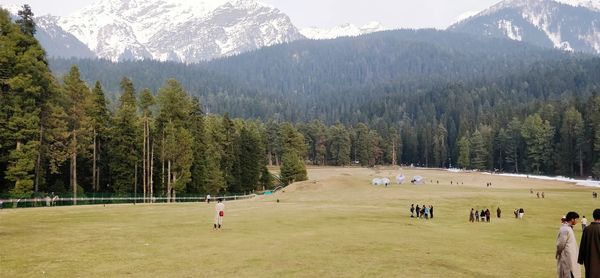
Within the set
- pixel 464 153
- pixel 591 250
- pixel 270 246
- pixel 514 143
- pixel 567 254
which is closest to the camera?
pixel 591 250

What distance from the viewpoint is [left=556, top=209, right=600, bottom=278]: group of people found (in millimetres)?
13477

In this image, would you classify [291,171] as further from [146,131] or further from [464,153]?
[464,153]

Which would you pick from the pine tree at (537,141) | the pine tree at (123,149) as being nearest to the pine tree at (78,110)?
→ the pine tree at (123,149)

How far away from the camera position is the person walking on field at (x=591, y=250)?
13422 mm

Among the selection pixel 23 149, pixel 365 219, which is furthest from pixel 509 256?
pixel 23 149

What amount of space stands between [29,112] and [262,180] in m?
68.6

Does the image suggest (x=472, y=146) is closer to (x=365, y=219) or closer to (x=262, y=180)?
(x=262, y=180)

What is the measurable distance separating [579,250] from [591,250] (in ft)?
1.64

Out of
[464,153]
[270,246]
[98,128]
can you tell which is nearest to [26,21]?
[98,128]

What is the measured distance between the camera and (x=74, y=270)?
722 inches

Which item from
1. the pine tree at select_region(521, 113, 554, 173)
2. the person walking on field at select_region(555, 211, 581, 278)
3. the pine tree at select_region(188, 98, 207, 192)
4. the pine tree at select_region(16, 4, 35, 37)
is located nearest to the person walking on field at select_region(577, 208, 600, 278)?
the person walking on field at select_region(555, 211, 581, 278)

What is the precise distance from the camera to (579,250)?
14.0 m

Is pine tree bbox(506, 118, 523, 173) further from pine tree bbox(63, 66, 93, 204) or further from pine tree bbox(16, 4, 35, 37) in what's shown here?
pine tree bbox(16, 4, 35, 37)

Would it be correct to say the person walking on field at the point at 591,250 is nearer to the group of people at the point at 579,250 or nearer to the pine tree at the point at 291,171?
the group of people at the point at 579,250
